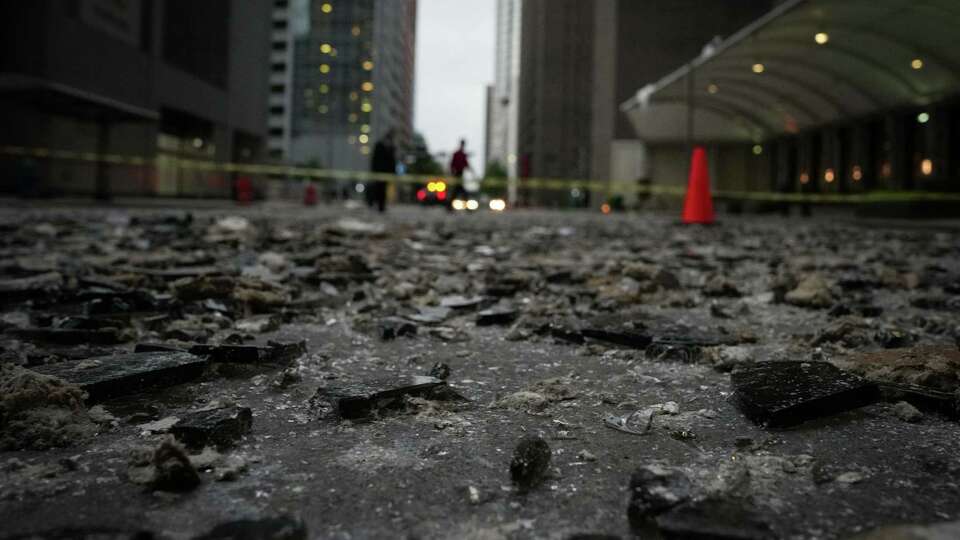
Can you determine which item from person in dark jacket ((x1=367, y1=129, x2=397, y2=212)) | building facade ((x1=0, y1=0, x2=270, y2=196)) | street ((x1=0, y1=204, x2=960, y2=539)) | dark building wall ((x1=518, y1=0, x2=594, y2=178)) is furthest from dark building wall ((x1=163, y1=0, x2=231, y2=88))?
dark building wall ((x1=518, y1=0, x2=594, y2=178))

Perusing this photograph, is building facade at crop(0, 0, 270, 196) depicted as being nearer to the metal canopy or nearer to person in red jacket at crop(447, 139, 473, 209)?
person in red jacket at crop(447, 139, 473, 209)

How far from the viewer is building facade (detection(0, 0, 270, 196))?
22.8m

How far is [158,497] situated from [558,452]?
0.92 metres

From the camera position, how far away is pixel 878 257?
7.47 m

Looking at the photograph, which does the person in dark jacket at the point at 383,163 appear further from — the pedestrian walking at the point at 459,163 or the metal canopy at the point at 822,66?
the metal canopy at the point at 822,66

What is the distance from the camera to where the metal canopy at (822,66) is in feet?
54.2

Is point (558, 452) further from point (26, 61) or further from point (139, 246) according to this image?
point (26, 61)

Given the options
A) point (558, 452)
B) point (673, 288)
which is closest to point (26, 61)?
point (673, 288)

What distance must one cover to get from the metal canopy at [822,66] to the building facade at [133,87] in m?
19.2

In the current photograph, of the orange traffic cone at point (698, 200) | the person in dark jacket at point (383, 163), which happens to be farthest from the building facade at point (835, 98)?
the person in dark jacket at point (383, 163)

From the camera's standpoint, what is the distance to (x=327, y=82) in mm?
106000

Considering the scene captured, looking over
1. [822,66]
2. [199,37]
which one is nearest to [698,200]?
[822,66]

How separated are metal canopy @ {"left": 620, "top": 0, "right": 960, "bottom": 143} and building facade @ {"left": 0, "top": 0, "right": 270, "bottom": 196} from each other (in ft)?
63.1

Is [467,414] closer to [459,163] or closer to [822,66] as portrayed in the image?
[459,163]
